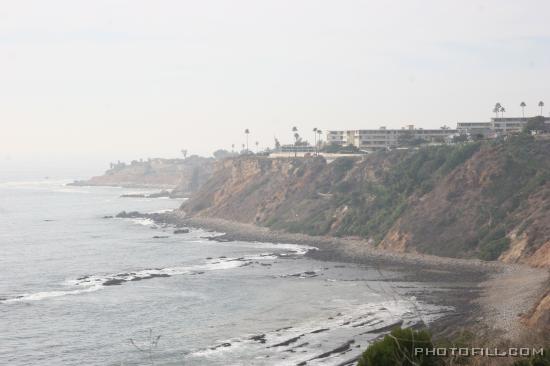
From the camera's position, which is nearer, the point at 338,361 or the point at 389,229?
the point at 338,361

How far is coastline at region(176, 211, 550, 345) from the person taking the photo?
58.3 metres

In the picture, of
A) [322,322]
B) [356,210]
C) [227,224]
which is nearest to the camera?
[322,322]

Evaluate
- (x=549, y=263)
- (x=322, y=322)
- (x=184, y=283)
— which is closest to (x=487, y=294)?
(x=549, y=263)

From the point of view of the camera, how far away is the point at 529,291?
68.7 meters

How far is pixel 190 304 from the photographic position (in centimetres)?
7006

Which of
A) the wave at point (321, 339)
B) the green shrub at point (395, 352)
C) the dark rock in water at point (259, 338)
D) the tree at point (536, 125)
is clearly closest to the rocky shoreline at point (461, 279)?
the wave at point (321, 339)

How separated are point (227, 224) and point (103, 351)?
3243 inches

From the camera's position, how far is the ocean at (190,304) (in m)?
53.9

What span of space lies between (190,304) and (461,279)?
27586 mm

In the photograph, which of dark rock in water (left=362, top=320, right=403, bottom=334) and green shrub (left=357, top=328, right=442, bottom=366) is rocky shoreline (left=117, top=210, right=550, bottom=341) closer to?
dark rock in water (left=362, top=320, right=403, bottom=334)

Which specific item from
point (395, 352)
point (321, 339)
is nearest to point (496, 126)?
point (321, 339)

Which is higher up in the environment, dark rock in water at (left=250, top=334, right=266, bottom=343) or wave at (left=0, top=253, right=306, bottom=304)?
wave at (left=0, top=253, right=306, bottom=304)

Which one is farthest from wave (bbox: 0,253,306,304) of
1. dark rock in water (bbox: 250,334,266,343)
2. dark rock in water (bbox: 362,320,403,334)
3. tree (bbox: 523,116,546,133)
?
tree (bbox: 523,116,546,133)

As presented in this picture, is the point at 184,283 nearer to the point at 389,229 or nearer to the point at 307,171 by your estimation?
the point at 389,229
